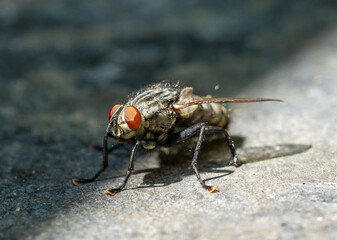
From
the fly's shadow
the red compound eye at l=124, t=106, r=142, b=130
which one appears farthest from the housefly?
the fly's shadow

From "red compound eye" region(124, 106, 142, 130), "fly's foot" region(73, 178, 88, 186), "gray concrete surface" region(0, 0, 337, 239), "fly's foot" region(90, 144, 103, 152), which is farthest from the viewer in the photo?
"fly's foot" region(90, 144, 103, 152)

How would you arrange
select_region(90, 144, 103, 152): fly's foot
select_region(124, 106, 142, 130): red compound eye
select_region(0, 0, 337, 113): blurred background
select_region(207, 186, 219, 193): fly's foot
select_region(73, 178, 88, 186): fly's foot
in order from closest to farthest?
select_region(207, 186, 219, 193): fly's foot
select_region(124, 106, 142, 130): red compound eye
select_region(73, 178, 88, 186): fly's foot
select_region(90, 144, 103, 152): fly's foot
select_region(0, 0, 337, 113): blurred background

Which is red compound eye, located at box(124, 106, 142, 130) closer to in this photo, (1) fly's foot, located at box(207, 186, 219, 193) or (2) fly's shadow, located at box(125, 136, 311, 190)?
(2) fly's shadow, located at box(125, 136, 311, 190)

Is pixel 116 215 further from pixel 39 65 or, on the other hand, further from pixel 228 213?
pixel 39 65

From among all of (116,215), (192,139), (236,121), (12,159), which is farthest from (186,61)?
(116,215)

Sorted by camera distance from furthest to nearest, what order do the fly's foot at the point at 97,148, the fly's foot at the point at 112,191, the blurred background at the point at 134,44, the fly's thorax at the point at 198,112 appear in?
the blurred background at the point at 134,44
the fly's foot at the point at 97,148
the fly's thorax at the point at 198,112
the fly's foot at the point at 112,191

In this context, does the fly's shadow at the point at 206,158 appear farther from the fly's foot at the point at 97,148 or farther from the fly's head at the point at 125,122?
the fly's foot at the point at 97,148

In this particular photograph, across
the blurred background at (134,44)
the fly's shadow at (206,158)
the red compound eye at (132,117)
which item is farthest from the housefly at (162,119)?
the blurred background at (134,44)
